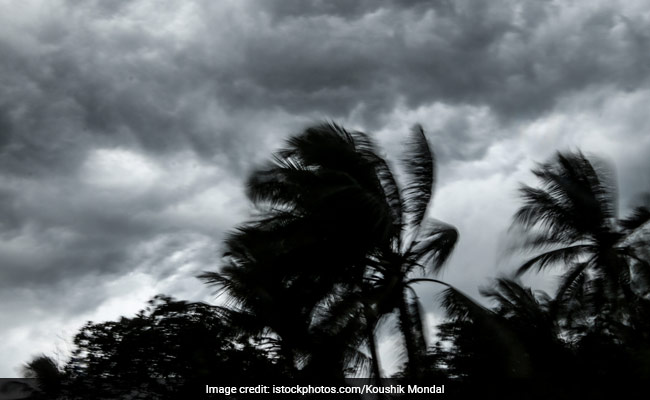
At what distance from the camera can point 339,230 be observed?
32.8ft

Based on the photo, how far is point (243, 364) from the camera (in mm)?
12320

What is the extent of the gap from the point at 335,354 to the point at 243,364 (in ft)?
13.3

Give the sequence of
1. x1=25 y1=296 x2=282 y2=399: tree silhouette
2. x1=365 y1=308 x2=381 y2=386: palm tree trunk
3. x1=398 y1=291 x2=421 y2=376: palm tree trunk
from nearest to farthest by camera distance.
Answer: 1. x1=365 y1=308 x2=381 y2=386: palm tree trunk
2. x1=398 y1=291 x2=421 y2=376: palm tree trunk
3. x1=25 y1=296 x2=282 y2=399: tree silhouette

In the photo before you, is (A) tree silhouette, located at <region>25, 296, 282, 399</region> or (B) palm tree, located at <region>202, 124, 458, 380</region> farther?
(A) tree silhouette, located at <region>25, 296, 282, 399</region>

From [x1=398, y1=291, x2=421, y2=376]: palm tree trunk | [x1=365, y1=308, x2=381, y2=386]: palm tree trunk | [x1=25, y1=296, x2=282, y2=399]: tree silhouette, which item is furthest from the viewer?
[x1=25, y1=296, x2=282, y2=399]: tree silhouette

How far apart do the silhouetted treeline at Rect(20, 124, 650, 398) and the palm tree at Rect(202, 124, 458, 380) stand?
0.03 metres

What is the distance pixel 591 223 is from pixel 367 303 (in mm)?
6481

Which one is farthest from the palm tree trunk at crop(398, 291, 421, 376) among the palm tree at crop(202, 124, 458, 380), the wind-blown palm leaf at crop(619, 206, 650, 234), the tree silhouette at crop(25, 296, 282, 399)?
the wind-blown palm leaf at crop(619, 206, 650, 234)

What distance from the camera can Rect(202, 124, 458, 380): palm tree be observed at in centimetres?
977

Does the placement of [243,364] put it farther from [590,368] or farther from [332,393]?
[590,368]

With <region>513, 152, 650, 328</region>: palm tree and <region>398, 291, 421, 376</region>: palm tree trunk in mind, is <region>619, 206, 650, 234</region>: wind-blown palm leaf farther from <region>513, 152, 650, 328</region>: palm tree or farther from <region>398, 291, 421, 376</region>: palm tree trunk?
<region>398, 291, 421, 376</region>: palm tree trunk

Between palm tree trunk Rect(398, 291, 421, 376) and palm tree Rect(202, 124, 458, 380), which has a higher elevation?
palm tree Rect(202, 124, 458, 380)

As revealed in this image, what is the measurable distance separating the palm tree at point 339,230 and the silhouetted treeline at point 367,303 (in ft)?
0.08

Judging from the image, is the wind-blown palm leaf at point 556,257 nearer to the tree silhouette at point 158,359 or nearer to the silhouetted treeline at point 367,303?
the silhouetted treeline at point 367,303
